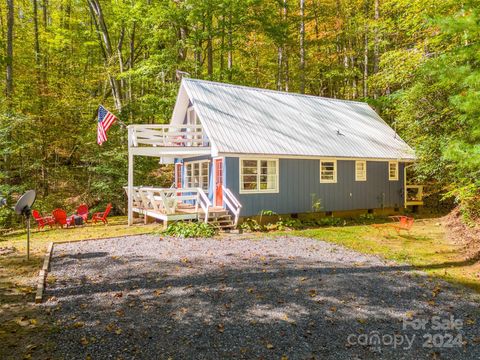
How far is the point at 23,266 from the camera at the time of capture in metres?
8.10

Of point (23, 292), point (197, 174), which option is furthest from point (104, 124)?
point (23, 292)

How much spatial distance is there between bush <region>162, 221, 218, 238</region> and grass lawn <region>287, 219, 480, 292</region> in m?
3.15

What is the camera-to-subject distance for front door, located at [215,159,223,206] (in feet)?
45.6

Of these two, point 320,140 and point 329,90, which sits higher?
point 329,90

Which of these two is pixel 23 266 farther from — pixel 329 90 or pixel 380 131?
pixel 329 90

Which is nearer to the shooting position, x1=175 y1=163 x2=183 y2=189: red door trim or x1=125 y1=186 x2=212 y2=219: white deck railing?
x1=125 y1=186 x2=212 y2=219: white deck railing

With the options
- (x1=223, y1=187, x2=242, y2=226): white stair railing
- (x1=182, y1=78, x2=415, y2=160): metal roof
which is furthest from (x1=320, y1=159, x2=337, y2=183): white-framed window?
(x1=223, y1=187, x2=242, y2=226): white stair railing

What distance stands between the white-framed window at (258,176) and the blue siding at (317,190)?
217 mm

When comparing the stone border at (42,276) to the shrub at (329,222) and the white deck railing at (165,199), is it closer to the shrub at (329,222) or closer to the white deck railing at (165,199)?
the white deck railing at (165,199)

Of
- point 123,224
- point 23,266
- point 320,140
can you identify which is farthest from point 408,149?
point 23,266

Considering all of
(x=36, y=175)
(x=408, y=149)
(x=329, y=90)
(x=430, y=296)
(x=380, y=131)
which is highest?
(x=329, y=90)

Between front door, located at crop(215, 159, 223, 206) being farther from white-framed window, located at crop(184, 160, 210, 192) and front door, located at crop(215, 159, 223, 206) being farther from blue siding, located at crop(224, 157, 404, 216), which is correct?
white-framed window, located at crop(184, 160, 210, 192)

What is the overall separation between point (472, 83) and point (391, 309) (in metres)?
4.63

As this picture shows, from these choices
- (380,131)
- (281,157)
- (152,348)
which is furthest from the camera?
(380,131)
